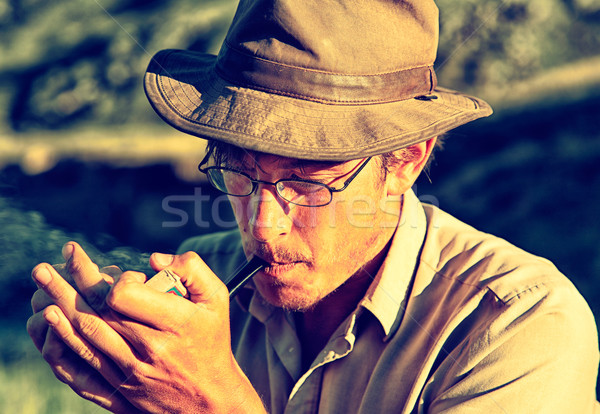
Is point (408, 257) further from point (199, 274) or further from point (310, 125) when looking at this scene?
point (199, 274)

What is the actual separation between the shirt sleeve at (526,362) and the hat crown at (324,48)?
79 cm

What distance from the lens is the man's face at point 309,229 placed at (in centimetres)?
198

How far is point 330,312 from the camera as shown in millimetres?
2385

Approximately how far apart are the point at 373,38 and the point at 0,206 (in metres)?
1.35

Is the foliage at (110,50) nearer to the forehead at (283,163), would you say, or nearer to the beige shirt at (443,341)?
the beige shirt at (443,341)

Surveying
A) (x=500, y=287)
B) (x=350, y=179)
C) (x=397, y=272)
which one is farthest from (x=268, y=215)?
(x=500, y=287)

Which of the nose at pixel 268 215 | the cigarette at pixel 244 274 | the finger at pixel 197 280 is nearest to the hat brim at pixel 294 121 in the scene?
the nose at pixel 268 215

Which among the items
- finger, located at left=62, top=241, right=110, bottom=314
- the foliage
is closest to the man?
finger, located at left=62, top=241, right=110, bottom=314

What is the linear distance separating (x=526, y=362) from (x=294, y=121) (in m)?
0.98

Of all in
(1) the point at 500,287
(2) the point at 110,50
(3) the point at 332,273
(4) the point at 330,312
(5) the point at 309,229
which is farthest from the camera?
(2) the point at 110,50

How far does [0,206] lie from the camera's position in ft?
6.72

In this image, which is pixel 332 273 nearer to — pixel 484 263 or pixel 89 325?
pixel 484 263

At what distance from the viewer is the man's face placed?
1980 millimetres

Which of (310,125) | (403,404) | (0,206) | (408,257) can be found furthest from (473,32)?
(0,206)
